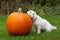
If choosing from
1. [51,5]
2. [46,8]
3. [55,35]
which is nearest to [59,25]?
[55,35]

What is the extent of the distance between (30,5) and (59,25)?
4.51 metres

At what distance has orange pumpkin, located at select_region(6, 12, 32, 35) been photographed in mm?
6617

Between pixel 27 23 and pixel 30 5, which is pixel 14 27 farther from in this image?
pixel 30 5

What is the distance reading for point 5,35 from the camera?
6934 millimetres

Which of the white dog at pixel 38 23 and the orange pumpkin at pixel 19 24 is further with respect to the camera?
the white dog at pixel 38 23

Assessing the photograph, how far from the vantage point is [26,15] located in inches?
268

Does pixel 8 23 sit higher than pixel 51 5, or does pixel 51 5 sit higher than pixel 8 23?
pixel 8 23

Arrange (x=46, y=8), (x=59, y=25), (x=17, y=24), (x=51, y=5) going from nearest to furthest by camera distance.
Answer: (x=17, y=24), (x=59, y=25), (x=46, y=8), (x=51, y=5)

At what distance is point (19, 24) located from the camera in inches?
260

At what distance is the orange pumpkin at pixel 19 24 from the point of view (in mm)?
6617

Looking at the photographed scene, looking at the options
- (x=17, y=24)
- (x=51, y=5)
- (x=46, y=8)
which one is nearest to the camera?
(x=17, y=24)

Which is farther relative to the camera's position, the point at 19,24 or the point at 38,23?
the point at 38,23

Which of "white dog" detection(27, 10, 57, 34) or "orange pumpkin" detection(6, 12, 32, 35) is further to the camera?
"white dog" detection(27, 10, 57, 34)

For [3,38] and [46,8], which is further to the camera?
[46,8]
